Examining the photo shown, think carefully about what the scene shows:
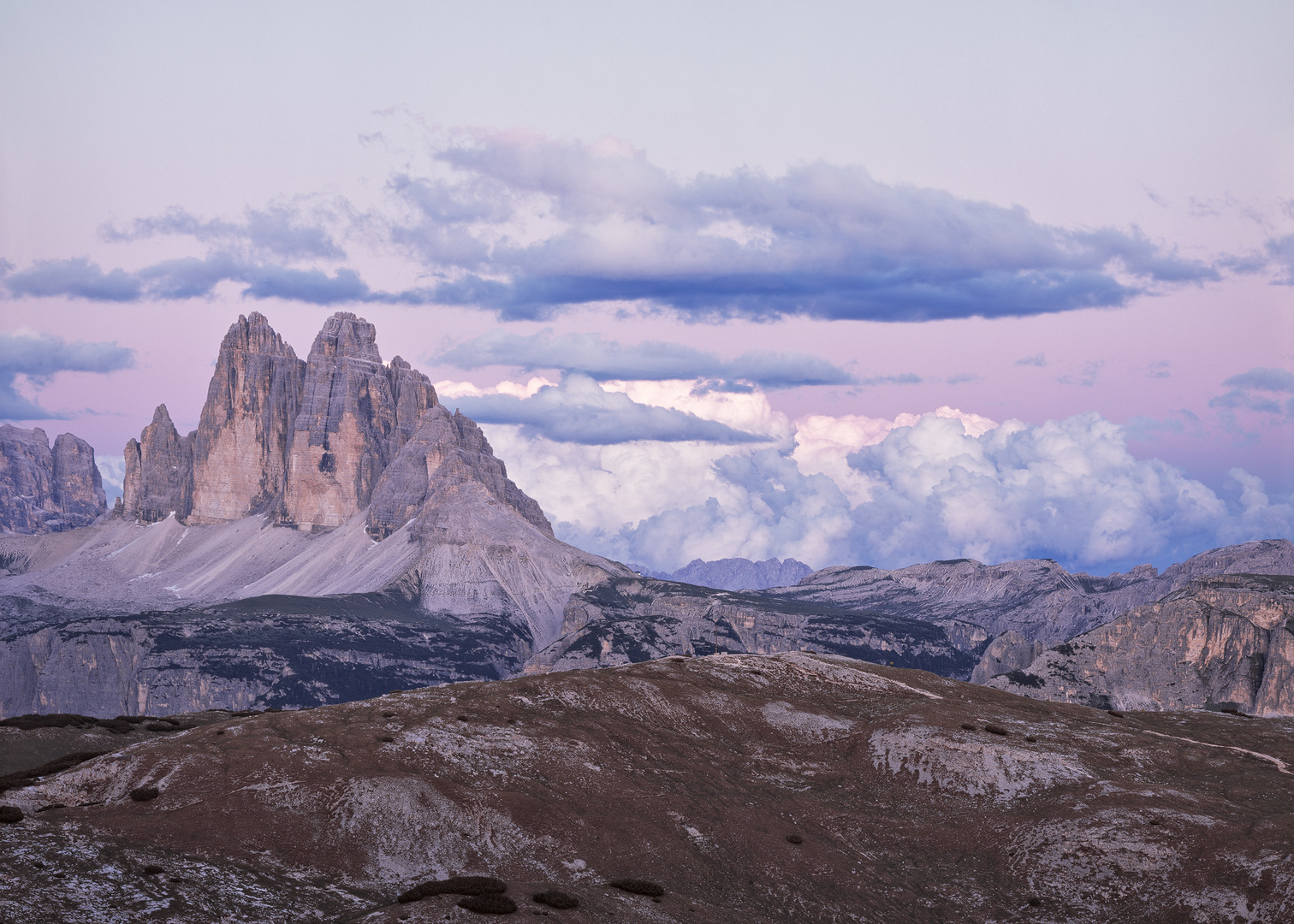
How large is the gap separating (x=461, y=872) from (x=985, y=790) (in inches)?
1710

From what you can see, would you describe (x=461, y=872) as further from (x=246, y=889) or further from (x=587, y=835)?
(x=246, y=889)

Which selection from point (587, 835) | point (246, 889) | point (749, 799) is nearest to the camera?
point (246, 889)

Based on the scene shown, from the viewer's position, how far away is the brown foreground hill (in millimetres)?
60844

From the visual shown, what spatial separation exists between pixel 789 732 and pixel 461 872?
4110cm

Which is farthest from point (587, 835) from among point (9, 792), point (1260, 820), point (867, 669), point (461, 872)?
point (867, 669)

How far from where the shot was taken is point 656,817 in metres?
77.4

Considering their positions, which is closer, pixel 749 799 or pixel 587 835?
pixel 587 835

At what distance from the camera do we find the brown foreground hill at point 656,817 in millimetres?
60844

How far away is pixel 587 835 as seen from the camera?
7325 centimetres

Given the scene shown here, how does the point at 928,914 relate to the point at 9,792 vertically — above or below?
below

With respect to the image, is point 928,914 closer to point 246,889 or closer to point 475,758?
point 475,758

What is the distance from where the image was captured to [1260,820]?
3059 inches

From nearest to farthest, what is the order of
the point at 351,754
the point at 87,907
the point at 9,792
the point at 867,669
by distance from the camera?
the point at 87,907, the point at 9,792, the point at 351,754, the point at 867,669

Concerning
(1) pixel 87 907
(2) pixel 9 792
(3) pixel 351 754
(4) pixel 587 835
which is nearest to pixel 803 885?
(4) pixel 587 835
